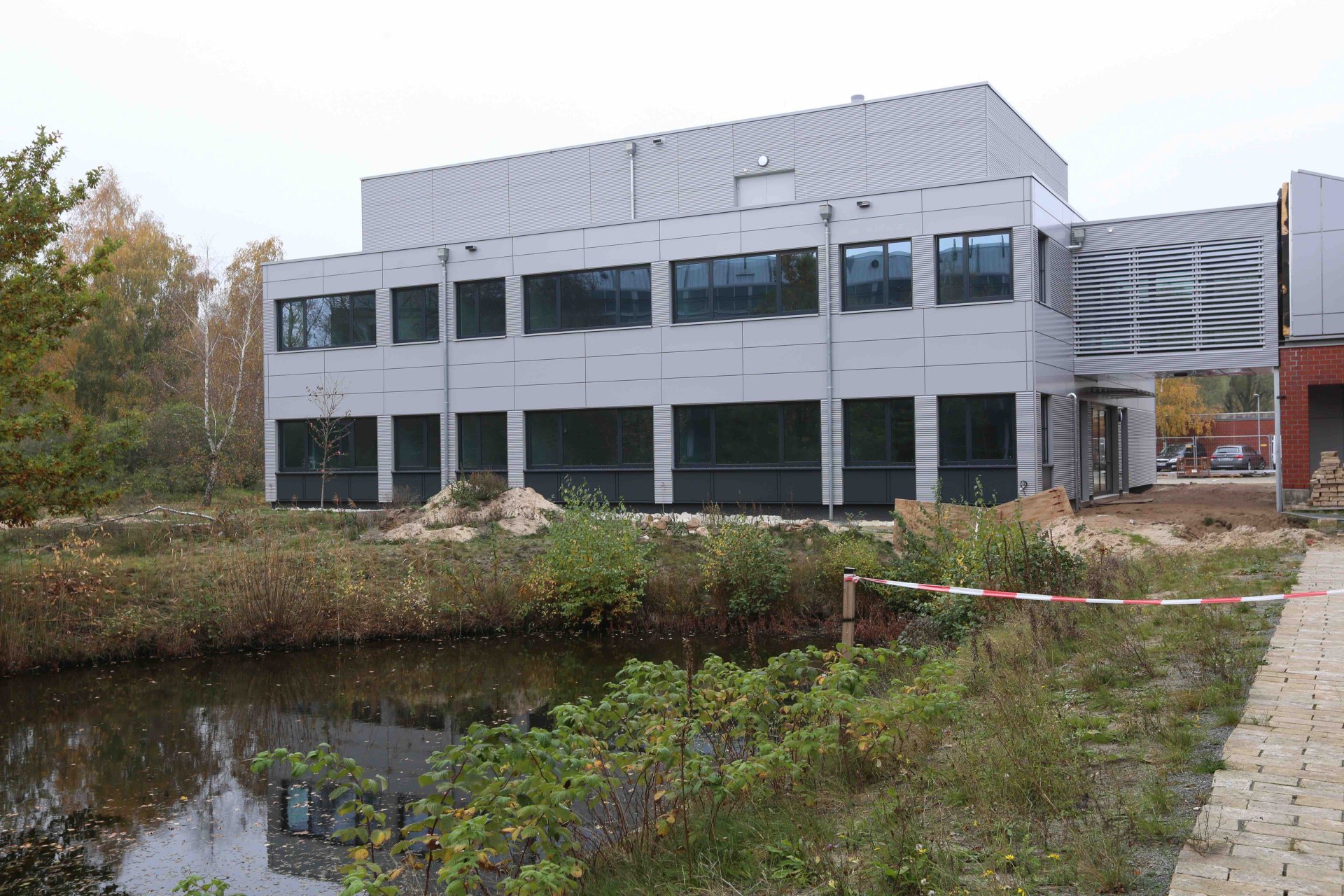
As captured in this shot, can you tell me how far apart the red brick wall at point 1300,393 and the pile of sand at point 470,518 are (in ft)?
51.0

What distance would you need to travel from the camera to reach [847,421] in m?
24.9

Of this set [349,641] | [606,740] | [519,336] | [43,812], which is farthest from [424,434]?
[606,740]

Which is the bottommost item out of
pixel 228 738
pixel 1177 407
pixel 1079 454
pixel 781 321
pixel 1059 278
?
pixel 228 738

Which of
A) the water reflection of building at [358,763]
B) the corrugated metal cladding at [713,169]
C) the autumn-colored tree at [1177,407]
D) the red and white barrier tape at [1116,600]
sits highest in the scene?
the corrugated metal cladding at [713,169]

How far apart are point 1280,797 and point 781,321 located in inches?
826

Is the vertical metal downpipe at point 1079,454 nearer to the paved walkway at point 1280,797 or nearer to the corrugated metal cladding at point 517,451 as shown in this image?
the corrugated metal cladding at point 517,451

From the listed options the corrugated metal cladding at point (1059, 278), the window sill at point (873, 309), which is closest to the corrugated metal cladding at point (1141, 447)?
the corrugated metal cladding at point (1059, 278)

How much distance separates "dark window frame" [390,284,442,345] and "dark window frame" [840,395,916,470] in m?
12.0

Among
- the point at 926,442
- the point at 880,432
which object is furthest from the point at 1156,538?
the point at 880,432

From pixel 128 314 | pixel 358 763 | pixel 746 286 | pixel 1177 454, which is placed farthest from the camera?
pixel 1177 454

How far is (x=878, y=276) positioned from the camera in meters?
24.7

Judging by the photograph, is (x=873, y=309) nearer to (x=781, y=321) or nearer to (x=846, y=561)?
(x=781, y=321)

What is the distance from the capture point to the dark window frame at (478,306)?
2914 cm

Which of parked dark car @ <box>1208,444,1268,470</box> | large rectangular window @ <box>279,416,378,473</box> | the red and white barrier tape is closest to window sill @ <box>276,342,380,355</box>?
large rectangular window @ <box>279,416,378,473</box>
